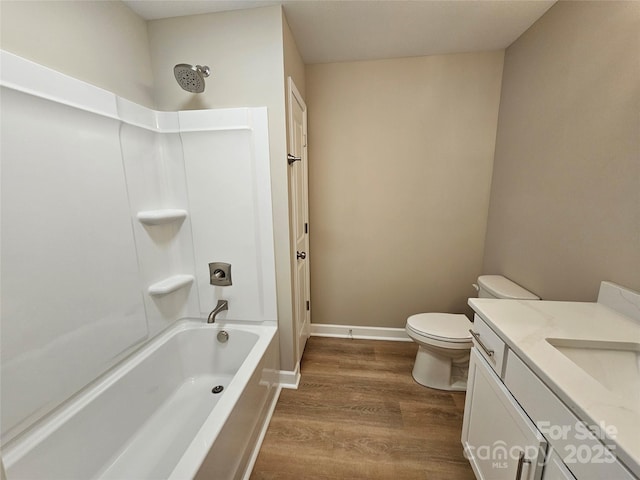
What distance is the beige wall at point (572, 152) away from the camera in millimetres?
1020

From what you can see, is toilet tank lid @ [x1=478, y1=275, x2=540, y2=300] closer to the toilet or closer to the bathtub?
the toilet

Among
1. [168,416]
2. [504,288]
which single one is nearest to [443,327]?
[504,288]

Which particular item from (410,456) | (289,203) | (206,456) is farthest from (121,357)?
(410,456)

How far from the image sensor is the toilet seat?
157cm

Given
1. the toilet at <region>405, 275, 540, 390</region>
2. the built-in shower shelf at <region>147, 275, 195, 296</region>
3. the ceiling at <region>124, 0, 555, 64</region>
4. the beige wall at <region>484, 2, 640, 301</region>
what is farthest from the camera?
the toilet at <region>405, 275, 540, 390</region>

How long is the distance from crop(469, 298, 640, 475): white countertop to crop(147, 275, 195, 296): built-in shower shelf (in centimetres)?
165

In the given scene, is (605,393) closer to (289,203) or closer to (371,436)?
(371,436)

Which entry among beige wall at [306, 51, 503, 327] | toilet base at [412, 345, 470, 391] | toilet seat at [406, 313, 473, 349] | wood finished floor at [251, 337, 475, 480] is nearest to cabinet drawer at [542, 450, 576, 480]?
wood finished floor at [251, 337, 475, 480]

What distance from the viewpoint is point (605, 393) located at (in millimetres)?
598

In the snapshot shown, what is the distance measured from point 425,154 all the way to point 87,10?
7.04ft

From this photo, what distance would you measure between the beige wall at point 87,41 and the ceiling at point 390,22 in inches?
6.4

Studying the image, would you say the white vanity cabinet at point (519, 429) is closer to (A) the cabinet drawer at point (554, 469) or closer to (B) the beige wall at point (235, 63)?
(A) the cabinet drawer at point (554, 469)

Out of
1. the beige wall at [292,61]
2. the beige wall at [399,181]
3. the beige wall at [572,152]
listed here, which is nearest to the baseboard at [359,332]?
the beige wall at [399,181]

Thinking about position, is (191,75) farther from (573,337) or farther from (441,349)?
(441,349)
